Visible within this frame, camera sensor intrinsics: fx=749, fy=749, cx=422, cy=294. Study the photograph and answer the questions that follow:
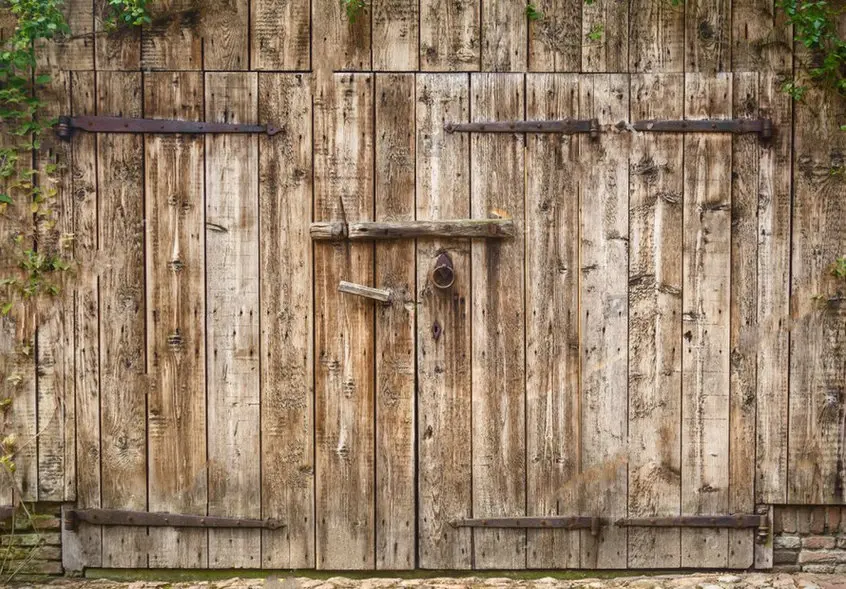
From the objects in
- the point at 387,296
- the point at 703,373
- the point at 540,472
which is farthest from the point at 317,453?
the point at 703,373

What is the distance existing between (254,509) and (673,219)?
2.18 m

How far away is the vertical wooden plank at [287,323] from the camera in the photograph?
318cm

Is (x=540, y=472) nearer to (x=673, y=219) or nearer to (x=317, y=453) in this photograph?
(x=317, y=453)

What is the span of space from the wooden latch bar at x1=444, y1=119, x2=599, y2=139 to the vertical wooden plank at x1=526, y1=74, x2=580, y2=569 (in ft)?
0.10

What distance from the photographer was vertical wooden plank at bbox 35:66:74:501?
317cm

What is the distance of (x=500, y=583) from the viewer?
3.20 meters

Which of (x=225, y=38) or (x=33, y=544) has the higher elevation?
(x=225, y=38)

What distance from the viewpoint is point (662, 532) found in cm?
323

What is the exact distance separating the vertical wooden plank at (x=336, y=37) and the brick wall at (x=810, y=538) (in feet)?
8.73

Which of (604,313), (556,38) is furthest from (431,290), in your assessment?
(556,38)

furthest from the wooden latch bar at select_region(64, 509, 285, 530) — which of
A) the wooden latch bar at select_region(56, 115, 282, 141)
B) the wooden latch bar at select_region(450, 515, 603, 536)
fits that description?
the wooden latch bar at select_region(56, 115, 282, 141)

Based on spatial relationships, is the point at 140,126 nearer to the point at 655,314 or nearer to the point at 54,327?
the point at 54,327

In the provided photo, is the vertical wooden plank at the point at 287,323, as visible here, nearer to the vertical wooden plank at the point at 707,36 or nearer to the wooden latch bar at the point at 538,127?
the wooden latch bar at the point at 538,127

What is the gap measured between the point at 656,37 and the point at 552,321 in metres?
1.28
